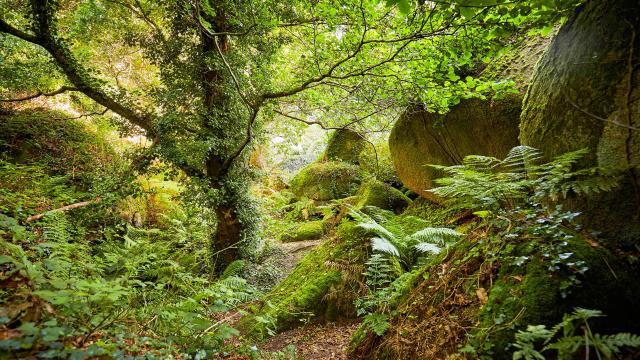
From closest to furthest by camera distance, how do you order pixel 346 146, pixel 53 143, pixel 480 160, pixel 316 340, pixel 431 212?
pixel 480 160, pixel 316 340, pixel 431 212, pixel 53 143, pixel 346 146

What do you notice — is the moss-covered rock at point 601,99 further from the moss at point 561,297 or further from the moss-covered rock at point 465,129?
the moss-covered rock at point 465,129

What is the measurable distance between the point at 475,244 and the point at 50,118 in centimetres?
1065

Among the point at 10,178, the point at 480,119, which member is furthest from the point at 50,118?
the point at 480,119

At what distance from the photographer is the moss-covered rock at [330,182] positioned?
1031 cm

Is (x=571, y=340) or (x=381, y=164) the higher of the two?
(x=381, y=164)

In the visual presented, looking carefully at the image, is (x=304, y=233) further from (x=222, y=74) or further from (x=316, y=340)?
(x=316, y=340)

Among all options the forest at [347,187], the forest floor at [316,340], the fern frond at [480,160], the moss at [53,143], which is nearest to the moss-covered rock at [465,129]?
the forest at [347,187]

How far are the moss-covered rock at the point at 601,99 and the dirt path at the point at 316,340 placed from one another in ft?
9.31

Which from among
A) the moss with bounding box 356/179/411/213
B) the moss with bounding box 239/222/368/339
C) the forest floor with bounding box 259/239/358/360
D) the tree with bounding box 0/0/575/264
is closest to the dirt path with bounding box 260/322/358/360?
the forest floor with bounding box 259/239/358/360

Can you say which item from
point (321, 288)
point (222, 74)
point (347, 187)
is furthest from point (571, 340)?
point (347, 187)

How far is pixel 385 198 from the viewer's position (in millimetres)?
7859

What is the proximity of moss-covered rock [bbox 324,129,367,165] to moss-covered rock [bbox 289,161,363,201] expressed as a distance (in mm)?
386

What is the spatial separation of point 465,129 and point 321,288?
11.9 feet

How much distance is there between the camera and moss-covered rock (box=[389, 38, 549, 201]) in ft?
15.6
